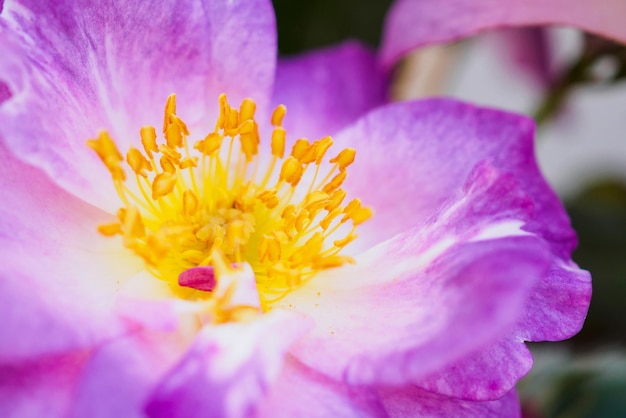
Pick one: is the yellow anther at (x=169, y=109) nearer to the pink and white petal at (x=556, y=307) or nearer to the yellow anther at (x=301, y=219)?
the yellow anther at (x=301, y=219)

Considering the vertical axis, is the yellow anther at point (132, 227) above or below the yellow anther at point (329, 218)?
above

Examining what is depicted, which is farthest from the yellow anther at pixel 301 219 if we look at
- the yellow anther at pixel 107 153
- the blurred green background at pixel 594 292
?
the blurred green background at pixel 594 292

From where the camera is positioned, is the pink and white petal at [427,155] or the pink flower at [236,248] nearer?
the pink flower at [236,248]

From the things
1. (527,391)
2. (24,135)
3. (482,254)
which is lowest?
(527,391)

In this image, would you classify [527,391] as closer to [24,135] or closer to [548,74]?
[548,74]

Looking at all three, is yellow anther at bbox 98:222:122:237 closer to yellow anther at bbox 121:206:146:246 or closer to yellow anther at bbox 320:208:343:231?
yellow anther at bbox 121:206:146:246

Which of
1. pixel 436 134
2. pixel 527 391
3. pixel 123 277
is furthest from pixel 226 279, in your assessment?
pixel 527 391

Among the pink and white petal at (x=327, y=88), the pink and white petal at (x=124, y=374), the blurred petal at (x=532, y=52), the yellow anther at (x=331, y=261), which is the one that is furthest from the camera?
the blurred petal at (x=532, y=52)
